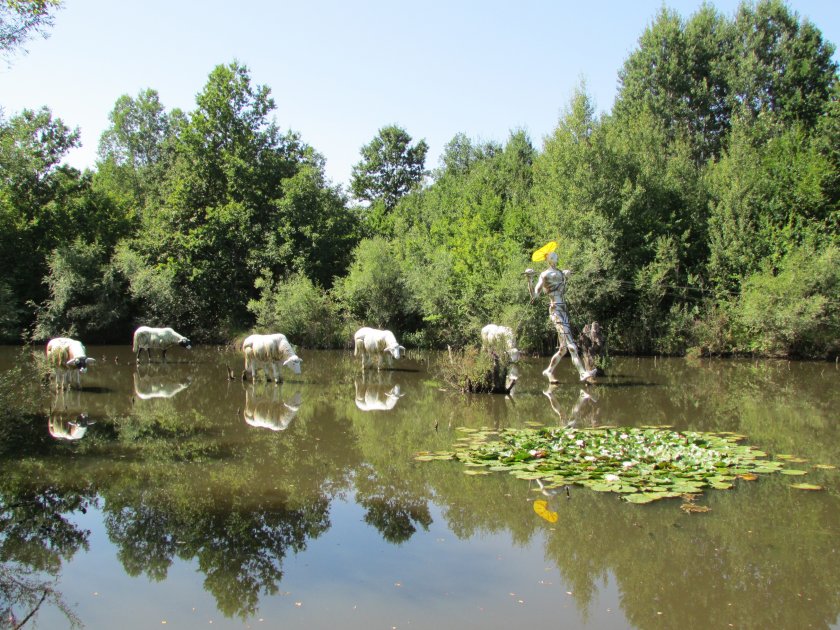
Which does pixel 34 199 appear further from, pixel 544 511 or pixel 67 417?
pixel 544 511

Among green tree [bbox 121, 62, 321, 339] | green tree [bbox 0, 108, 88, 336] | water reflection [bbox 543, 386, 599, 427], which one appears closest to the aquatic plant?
water reflection [bbox 543, 386, 599, 427]

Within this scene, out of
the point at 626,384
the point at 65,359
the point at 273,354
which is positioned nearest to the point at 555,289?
the point at 626,384

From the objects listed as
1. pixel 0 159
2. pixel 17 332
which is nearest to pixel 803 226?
pixel 17 332

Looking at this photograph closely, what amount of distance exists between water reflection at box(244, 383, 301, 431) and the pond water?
14 centimetres

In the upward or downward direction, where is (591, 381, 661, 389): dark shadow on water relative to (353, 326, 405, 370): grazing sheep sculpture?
downward

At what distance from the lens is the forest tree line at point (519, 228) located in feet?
87.4

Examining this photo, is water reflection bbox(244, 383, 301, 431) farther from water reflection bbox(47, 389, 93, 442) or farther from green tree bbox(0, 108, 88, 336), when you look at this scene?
green tree bbox(0, 108, 88, 336)

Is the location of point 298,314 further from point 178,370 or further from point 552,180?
point 552,180

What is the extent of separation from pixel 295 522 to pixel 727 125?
37.0 m

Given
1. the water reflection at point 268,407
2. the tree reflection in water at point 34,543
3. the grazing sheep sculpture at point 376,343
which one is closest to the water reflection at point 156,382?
the water reflection at point 268,407

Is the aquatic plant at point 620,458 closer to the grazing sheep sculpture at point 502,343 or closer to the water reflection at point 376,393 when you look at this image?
the water reflection at point 376,393

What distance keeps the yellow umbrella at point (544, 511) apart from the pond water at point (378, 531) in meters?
0.11

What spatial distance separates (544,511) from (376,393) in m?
9.39

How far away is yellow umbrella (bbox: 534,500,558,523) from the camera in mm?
7566
